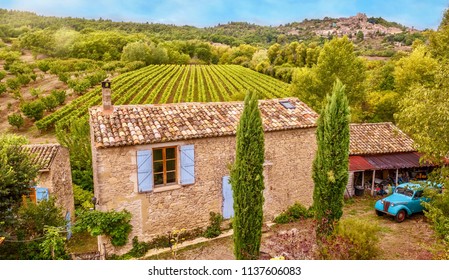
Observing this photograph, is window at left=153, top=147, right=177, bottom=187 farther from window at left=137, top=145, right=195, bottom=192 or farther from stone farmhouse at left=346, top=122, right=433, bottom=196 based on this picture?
stone farmhouse at left=346, top=122, right=433, bottom=196

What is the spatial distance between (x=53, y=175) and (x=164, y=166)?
532cm

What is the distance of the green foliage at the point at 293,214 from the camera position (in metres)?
11.5

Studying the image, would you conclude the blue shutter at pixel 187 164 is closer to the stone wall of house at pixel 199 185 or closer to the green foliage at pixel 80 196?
the stone wall of house at pixel 199 185

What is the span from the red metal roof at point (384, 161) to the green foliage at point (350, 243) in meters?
6.21

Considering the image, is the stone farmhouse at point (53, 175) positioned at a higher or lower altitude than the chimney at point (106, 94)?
lower

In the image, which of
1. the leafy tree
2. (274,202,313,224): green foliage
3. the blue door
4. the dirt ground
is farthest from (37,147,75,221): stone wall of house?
the leafy tree

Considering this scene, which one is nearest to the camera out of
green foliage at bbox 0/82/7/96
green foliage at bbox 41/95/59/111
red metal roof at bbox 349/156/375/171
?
red metal roof at bbox 349/156/375/171

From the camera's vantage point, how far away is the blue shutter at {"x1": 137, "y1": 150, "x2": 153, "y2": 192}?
9.46 metres

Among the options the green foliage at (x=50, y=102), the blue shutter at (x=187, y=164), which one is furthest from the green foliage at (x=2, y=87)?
the blue shutter at (x=187, y=164)

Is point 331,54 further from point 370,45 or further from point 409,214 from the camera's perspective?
point 409,214

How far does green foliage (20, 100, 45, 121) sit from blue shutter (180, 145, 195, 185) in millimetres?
24791

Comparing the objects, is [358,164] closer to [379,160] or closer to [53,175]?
[379,160]
